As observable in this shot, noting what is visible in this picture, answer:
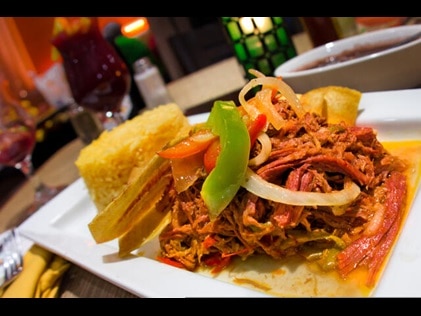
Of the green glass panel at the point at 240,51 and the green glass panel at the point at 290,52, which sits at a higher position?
the green glass panel at the point at 240,51

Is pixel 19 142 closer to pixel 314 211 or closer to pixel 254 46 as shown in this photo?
pixel 254 46

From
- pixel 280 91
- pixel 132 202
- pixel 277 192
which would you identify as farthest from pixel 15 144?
pixel 277 192

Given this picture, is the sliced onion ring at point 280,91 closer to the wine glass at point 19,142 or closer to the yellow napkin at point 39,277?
the yellow napkin at point 39,277

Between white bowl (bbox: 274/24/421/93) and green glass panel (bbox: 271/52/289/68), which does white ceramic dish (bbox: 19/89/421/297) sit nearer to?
white bowl (bbox: 274/24/421/93)

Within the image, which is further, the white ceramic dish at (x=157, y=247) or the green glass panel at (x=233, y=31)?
the green glass panel at (x=233, y=31)

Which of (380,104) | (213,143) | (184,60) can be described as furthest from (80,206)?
(184,60)

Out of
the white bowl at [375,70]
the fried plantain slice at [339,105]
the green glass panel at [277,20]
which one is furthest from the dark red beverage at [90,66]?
the fried plantain slice at [339,105]

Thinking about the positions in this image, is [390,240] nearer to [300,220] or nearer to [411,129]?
[300,220]

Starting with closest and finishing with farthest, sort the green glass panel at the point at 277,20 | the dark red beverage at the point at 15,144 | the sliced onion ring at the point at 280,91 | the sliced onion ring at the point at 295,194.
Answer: the sliced onion ring at the point at 295,194 → the sliced onion ring at the point at 280,91 → the green glass panel at the point at 277,20 → the dark red beverage at the point at 15,144
